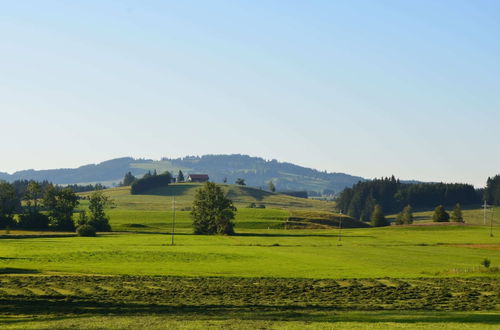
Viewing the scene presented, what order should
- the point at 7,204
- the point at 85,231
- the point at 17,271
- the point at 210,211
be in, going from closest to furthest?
the point at 17,271, the point at 85,231, the point at 210,211, the point at 7,204

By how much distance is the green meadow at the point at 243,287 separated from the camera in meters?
44.3

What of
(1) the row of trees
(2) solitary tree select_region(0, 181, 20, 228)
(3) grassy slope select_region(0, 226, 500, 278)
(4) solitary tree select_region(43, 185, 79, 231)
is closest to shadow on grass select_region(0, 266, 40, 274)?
(3) grassy slope select_region(0, 226, 500, 278)

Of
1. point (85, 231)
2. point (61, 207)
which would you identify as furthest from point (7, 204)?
point (85, 231)

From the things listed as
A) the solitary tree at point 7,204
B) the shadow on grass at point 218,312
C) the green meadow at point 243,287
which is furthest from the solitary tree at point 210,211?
the shadow on grass at point 218,312

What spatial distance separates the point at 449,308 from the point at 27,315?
2956cm

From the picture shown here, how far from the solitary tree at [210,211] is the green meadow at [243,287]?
47.8 m

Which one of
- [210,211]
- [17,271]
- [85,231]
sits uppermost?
[210,211]

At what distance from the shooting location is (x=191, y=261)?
9294cm

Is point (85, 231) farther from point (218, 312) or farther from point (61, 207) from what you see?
point (218, 312)

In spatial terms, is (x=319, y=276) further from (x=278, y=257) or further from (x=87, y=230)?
(x=87, y=230)

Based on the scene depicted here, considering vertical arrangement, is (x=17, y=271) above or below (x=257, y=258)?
below

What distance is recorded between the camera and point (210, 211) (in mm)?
175250

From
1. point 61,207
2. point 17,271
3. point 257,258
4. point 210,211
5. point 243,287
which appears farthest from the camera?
point 210,211

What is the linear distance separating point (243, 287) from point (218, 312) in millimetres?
15891
